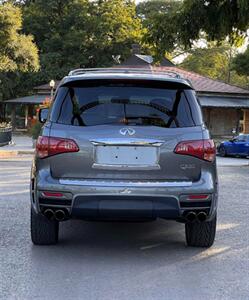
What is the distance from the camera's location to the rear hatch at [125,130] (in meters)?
5.48

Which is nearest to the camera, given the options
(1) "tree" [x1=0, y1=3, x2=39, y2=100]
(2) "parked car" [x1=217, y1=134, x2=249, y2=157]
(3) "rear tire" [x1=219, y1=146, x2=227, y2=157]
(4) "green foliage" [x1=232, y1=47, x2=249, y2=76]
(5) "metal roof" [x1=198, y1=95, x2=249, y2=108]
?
A: (2) "parked car" [x1=217, y1=134, x2=249, y2=157]

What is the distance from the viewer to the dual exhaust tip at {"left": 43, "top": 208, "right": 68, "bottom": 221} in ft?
18.3

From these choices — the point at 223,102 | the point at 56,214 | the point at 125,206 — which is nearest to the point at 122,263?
the point at 125,206

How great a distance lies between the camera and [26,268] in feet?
17.8

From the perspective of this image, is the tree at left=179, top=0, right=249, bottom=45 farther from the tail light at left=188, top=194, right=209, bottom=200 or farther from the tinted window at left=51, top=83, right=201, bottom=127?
the tail light at left=188, top=194, right=209, bottom=200

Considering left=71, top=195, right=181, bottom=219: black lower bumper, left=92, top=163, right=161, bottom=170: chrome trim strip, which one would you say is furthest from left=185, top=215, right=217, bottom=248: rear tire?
left=92, top=163, right=161, bottom=170: chrome trim strip

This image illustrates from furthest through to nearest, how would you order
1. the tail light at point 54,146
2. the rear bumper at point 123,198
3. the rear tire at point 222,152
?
1. the rear tire at point 222,152
2. the tail light at point 54,146
3. the rear bumper at point 123,198

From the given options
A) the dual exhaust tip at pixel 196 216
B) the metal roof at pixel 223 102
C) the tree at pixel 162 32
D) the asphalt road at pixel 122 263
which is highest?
the tree at pixel 162 32

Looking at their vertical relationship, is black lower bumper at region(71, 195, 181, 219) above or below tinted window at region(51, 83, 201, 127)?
below

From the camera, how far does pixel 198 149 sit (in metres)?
5.60

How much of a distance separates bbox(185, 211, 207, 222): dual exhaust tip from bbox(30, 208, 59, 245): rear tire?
4.84ft

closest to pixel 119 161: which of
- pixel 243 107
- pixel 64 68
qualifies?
pixel 243 107

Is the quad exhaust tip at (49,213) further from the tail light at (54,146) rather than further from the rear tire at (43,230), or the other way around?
the tail light at (54,146)

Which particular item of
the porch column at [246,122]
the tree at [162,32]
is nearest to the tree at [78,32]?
the porch column at [246,122]
